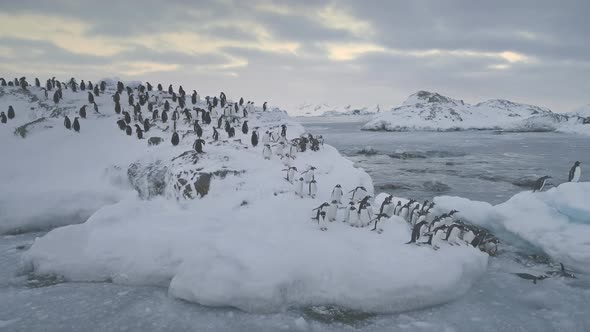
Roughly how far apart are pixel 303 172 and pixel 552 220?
7252 mm

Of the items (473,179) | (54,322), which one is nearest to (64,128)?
(54,322)

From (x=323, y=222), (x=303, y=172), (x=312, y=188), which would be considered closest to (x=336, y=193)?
(x=312, y=188)

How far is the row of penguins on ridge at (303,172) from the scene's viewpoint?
9.69 m

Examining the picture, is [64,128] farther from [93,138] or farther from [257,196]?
[257,196]

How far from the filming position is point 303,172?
13.1 meters

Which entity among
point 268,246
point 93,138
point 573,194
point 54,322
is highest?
point 93,138

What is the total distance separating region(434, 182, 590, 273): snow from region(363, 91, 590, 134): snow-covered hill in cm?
6932

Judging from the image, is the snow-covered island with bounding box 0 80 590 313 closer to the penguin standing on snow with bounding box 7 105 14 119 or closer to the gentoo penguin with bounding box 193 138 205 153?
the gentoo penguin with bounding box 193 138 205 153

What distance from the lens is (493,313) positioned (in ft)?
23.2

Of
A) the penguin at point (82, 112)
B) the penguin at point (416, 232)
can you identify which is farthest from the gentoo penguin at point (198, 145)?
the penguin at point (416, 232)

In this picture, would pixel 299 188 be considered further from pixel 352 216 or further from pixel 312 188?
pixel 352 216

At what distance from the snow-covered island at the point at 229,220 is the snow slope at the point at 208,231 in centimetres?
3

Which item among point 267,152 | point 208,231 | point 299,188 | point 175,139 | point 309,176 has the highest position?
point 175,139

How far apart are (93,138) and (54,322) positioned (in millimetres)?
11306
